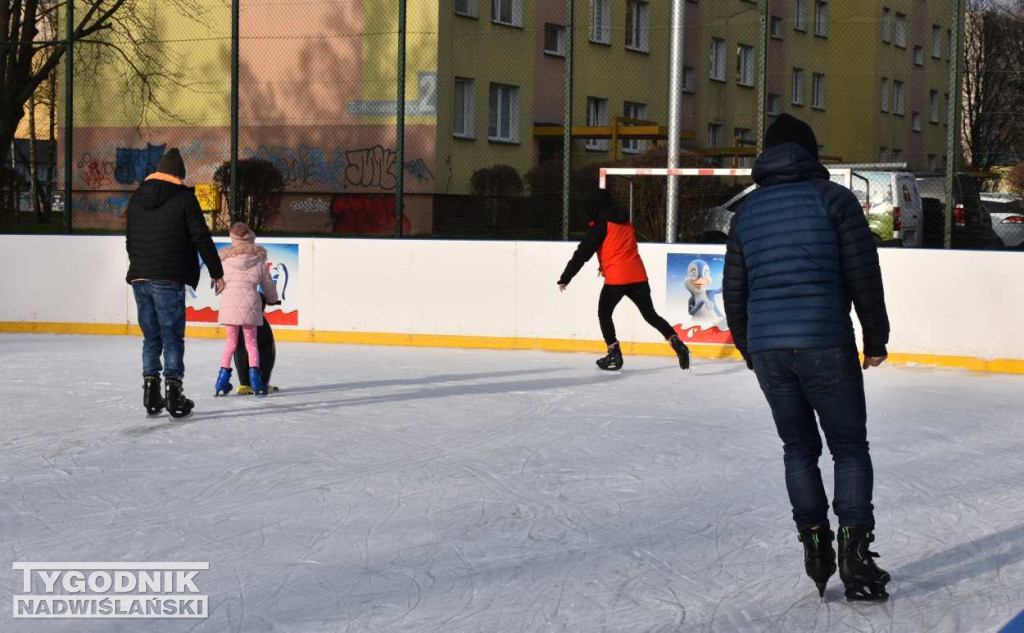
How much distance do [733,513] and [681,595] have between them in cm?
156

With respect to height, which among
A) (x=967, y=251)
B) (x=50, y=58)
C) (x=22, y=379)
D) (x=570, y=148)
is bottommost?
(x=22, y=379)

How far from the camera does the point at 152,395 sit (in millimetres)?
9414

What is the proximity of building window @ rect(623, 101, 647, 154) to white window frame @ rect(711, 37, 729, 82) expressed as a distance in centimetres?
142

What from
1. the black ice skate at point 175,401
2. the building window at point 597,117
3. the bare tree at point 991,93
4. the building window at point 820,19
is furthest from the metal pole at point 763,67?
the black ice skate at point 175,401

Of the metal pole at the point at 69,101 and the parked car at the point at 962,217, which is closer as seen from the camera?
the parked car at the point at 962,217

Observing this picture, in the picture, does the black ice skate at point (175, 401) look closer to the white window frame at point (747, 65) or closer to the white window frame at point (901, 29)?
the white window frame at point (747, 65)

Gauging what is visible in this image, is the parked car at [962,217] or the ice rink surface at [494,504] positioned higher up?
the parked car at [962,217]

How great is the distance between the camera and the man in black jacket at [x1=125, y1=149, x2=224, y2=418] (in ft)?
30.3

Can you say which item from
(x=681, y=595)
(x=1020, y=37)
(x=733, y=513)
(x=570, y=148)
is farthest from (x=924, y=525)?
(x=1020, y=37)

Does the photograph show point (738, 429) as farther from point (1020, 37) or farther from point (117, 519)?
point (1020, 37)

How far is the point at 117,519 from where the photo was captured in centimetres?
622

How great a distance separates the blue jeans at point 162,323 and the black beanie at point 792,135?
5.12 meters

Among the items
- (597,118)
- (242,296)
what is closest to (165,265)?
(242,296)

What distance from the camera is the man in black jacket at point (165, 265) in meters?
9.25
